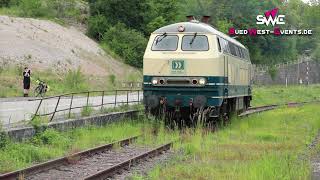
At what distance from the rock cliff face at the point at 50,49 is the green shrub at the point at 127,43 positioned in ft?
5.28

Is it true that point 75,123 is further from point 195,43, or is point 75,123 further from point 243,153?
point 243,153

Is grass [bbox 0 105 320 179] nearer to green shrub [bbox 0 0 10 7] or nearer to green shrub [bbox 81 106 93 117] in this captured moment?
green shrub [bbox 81 106 93 117]

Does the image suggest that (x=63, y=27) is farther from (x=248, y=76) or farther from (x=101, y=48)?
(x=248, y=76)

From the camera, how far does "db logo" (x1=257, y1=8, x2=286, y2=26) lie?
85.5 meters

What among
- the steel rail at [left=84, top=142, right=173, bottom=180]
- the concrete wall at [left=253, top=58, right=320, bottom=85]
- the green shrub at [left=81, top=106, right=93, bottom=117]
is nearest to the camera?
the steel rail at [left=84, top=142, right=173, bottom=180]

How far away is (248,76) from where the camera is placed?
2789cm

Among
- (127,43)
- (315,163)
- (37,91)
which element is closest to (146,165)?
(315,163)

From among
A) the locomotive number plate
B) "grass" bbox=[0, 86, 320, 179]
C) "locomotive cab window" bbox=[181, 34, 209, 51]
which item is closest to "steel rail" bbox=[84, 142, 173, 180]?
"grass" bbox=[0, 86, 320, 179]

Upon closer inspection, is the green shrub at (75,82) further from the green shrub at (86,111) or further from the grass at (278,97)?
the green shrub at (86,111)

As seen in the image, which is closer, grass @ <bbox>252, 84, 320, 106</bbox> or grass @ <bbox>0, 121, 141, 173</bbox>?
grass @ <bbox>0, 121, 141, 173</bbox>

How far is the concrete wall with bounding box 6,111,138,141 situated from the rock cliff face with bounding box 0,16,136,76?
2161 cm

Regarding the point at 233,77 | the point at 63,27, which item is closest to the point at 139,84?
the point at 63,27

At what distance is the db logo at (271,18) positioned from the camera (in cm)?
8549

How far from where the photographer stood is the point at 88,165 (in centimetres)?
1234
